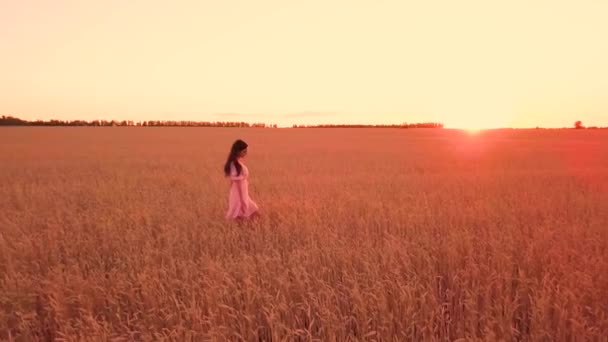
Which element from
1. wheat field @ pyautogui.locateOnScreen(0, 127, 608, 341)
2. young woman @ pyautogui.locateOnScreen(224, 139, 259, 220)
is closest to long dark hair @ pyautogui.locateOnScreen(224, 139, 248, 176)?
young woman @ pyautogui.locateOnScreen(224, 139, 259, 220)

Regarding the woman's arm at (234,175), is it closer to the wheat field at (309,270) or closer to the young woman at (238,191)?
the young woman at (238,191)

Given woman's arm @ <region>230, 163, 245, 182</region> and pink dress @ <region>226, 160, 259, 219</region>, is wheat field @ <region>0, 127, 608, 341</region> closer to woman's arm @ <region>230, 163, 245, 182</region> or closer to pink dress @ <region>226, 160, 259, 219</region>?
pink dress @ <region>226, 160, 259, 219</region>

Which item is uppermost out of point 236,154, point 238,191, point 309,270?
point 236,154

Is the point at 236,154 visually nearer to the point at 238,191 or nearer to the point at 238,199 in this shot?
the point at 238,191

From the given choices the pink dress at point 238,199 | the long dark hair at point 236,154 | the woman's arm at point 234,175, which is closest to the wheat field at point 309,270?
the pink dress at point 238,199

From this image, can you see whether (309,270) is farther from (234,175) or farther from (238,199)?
(234,175)

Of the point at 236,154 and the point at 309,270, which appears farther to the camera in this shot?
the point at 236,154

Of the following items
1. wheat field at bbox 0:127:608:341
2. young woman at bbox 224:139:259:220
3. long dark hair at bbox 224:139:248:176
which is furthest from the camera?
young woman at bbox 224:139:259:220

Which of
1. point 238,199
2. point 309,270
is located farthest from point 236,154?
point 309,270

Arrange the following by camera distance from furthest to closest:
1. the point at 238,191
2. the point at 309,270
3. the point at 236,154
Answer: the point at 238,191, the point at 236,154, the point at 309,270

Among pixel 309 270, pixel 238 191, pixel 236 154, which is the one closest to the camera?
pixel 309 270

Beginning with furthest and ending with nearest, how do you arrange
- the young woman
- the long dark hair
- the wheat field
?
1. the young woman
2. the long dark hair
3. the wheat field

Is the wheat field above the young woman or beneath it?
beneath

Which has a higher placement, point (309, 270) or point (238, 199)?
point (238, 199)
